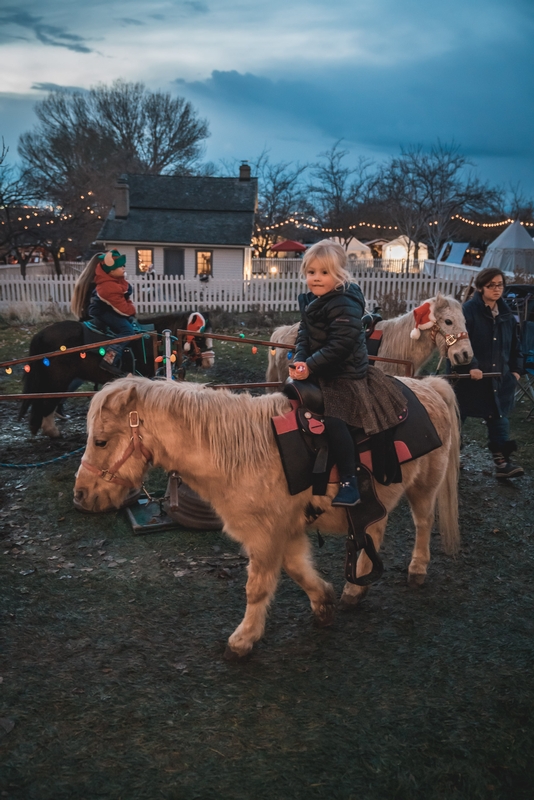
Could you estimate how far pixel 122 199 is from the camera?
26562mm

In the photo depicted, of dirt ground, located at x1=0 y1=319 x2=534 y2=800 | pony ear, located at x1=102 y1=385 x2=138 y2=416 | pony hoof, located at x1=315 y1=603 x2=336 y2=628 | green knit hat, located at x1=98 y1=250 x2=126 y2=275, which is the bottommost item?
dirt ground, located at x1=0 y1=319 x2=534 y2=800

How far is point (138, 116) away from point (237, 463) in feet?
203

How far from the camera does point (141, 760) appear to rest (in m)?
2.54

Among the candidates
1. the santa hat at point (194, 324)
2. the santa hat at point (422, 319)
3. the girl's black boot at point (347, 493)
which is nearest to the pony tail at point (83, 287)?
the santa hat at point (194, 324)

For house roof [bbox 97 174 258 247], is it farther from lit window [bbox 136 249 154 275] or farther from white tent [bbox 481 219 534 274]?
white tent [bbox 481 219 534 274]

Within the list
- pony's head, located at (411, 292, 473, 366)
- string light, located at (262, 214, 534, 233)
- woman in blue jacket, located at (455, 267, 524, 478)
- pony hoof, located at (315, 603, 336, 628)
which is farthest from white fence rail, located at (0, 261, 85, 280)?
pony hoof, located at (315, 603, 336, 628)

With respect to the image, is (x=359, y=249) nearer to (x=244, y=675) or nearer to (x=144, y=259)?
(x=144, y=259)

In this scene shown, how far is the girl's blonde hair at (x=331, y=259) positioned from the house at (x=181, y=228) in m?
23.4

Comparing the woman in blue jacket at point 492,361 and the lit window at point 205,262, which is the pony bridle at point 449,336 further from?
the lit window at point 205,262

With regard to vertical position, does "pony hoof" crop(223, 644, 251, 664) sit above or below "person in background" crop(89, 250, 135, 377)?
below

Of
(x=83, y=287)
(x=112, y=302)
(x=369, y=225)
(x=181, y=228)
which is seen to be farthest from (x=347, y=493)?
(x=369, y=225)

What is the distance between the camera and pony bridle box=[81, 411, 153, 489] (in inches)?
115

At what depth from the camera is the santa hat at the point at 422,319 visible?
6.13 m

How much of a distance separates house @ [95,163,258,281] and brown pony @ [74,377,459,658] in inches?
933
